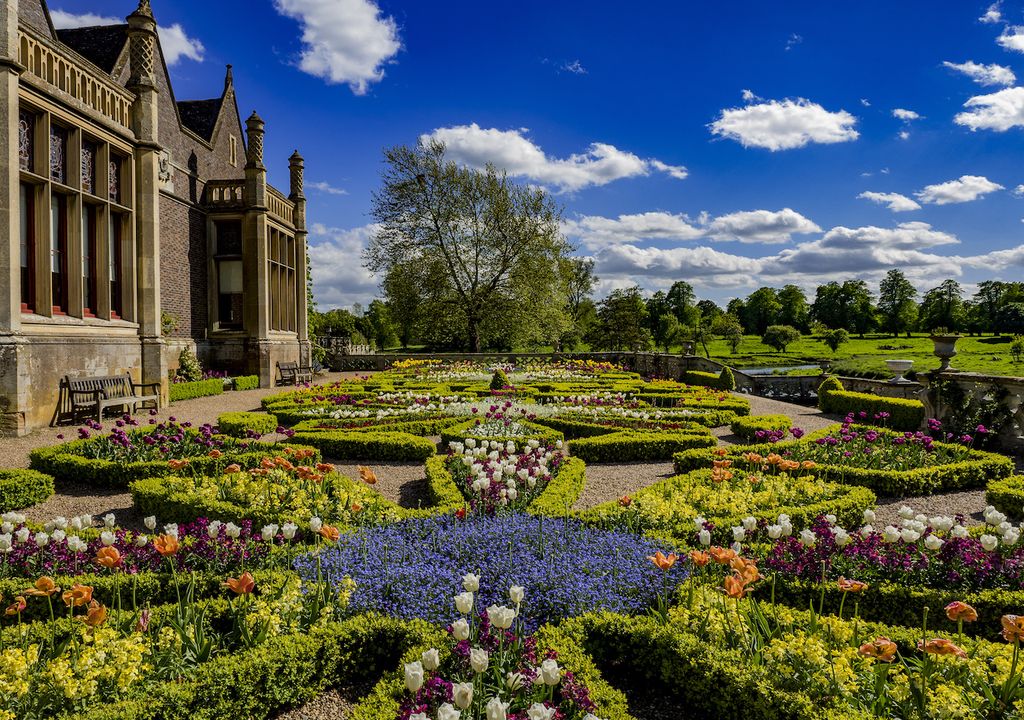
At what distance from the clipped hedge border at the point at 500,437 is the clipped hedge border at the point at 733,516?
9.83 feet

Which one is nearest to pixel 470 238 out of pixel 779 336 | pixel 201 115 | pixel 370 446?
pixel 201 115

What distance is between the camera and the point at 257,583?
13.7ft

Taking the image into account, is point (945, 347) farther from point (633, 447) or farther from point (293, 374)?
point (293, 374)

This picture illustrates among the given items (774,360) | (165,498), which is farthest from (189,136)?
(774,360)

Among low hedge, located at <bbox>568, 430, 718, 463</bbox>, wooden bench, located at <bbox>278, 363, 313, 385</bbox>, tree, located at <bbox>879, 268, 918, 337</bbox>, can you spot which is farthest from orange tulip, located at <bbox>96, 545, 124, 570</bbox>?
tree, located at <bbox>879, 268, 918, 337</bbox>

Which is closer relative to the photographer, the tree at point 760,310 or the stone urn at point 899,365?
the stone urn at point 899,365

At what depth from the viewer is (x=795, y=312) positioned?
88.9 m

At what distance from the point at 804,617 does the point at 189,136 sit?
24386mm

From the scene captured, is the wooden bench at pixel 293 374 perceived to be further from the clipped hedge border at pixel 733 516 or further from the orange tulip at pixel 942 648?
the orange tulip at pixel 942 648

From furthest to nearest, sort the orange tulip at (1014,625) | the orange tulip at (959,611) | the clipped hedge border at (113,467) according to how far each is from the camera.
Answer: the clipped hedge border at (113,467), the orange tulip at (959,611), the orange tulip at (1014,625)

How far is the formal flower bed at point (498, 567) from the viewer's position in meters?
4.05

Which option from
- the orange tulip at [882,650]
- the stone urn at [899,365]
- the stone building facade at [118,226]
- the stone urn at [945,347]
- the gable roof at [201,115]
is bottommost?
the orange tulip at [882,650]

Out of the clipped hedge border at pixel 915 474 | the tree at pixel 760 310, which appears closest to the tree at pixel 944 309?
the tree at pixel 760 310

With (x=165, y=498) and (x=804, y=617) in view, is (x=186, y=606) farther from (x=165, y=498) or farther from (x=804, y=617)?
(x=804, y=617)
